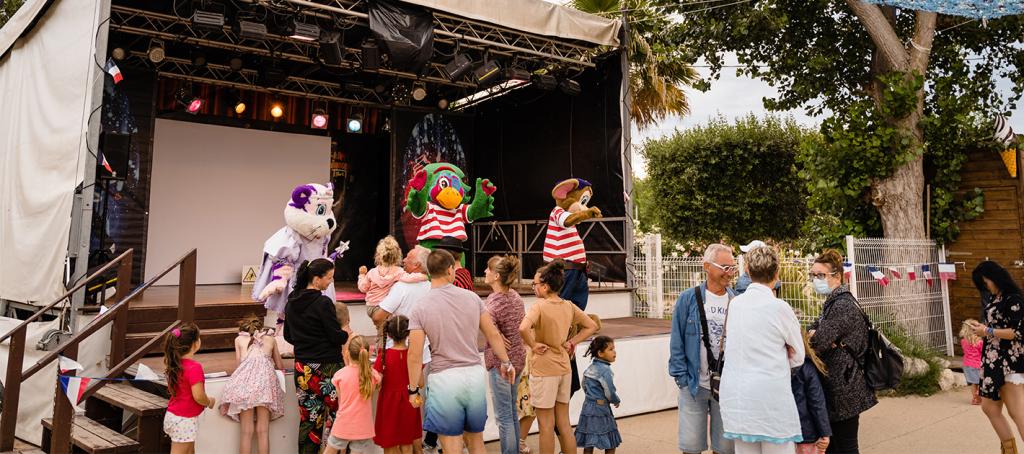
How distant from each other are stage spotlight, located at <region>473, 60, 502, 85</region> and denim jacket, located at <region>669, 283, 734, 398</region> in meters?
5.81

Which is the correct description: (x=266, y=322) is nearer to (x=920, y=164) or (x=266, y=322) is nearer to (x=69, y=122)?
(x=69, y=122)

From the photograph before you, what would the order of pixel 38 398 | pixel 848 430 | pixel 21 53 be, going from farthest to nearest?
pixel 21 53 < pixel 38 398 < pixel 848 430

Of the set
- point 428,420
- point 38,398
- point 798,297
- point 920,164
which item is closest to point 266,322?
point 38,398

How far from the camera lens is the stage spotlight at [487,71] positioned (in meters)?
8.77

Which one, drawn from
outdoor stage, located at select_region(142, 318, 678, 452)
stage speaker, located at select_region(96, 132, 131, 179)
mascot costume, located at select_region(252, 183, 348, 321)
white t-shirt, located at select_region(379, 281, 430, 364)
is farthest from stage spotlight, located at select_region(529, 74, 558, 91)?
white t-shirt, located at select_region(379, 281, 430, 364)

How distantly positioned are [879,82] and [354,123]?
8421 mm

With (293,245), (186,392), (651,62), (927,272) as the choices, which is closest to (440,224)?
(293,245)

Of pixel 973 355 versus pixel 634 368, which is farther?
pixel 634 368

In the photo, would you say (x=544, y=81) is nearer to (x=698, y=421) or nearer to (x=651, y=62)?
(x=651, y=62)

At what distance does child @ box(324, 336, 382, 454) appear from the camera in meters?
3.90

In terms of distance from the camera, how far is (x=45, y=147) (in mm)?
5887

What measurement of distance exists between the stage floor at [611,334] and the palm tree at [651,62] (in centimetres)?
398

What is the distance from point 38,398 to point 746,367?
237 inches

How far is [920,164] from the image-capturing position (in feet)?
28.1
